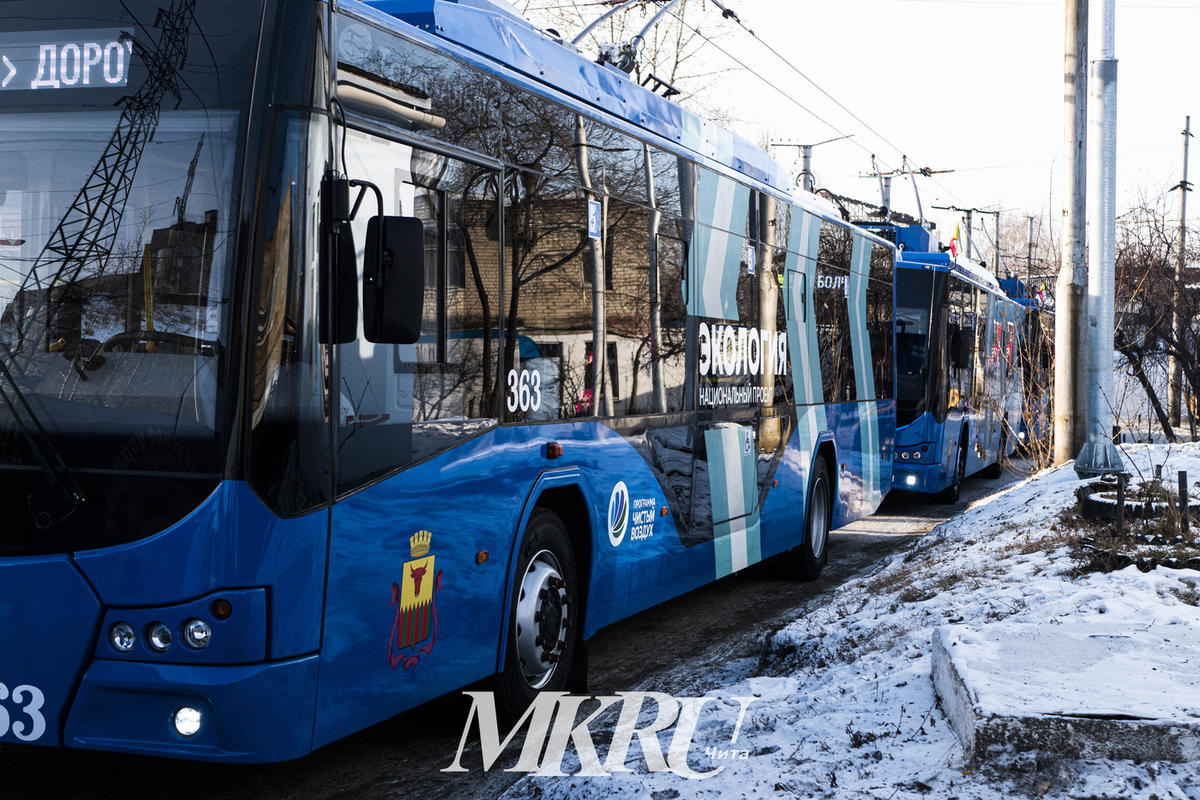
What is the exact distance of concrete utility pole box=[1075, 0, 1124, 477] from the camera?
38.1ft

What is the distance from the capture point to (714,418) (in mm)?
8836

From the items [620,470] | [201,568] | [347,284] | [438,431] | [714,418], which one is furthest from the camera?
[714,418]

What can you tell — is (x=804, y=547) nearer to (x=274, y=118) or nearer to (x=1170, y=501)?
(x=1170, y=501)

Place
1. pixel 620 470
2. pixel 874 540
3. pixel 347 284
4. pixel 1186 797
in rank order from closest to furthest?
pixel 1186 797
pixel 347 284
pixel 620 470
pixel 874 540

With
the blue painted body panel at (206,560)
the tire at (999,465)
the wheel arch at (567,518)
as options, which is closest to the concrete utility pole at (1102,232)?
the wheel arch at (567,518)

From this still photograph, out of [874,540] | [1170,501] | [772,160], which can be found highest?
[772,160]

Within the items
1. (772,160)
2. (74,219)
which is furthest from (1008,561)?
(74,219)

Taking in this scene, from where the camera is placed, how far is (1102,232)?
11.6 meters

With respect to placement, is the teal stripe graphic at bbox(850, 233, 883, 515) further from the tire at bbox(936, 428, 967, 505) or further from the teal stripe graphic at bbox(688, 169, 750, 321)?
the tire at bbox(936, 428, 967, 505)

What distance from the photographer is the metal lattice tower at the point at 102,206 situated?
4383 millimetres

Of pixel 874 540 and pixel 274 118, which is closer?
pixel 274 118

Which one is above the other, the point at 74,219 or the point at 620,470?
the point at 74,219

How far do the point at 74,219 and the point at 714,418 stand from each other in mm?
5187

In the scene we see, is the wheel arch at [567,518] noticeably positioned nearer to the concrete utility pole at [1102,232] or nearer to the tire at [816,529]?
the tire at [816,529]
